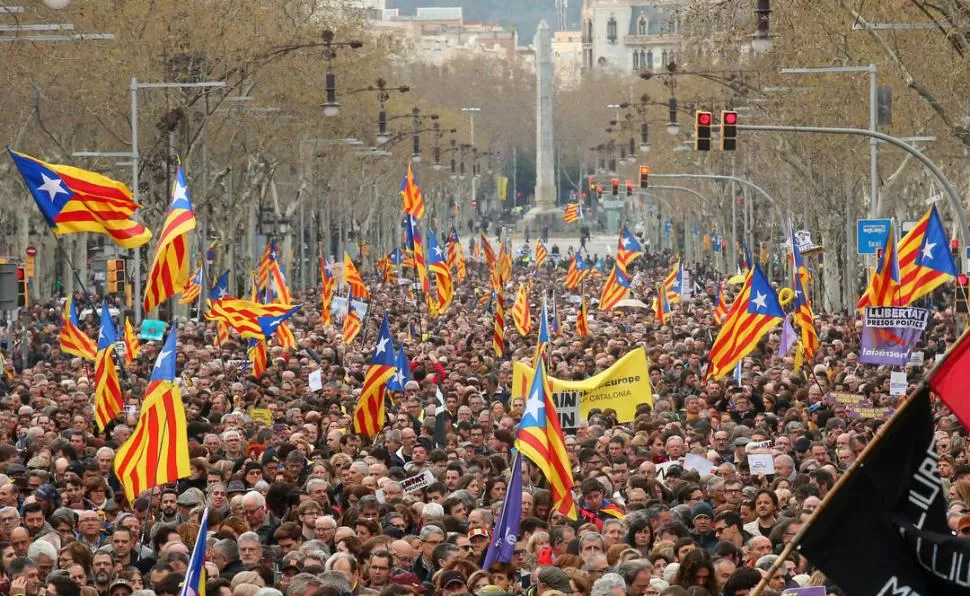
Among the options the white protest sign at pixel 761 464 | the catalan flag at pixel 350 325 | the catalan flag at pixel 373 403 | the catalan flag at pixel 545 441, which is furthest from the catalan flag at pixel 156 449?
the catalan flag at pixel 350 325

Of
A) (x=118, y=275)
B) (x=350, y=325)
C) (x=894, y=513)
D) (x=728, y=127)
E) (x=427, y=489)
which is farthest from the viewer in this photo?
(x=118, y=275)

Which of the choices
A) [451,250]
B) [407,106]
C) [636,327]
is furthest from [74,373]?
[407,106]

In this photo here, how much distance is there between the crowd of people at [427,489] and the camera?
10898 millimetres

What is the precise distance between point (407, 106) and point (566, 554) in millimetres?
92855

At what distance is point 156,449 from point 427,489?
5.78ft

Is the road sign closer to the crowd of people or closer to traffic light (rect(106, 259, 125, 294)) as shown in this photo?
the crowd of people

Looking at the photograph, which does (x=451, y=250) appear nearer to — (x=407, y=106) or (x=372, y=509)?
(x=372, y=509)

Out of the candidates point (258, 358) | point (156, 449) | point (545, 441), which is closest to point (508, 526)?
point (545, 441)

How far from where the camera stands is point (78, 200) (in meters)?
19.4

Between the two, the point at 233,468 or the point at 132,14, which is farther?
the point at 132,14

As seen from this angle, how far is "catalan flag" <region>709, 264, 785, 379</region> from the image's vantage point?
2281 cm

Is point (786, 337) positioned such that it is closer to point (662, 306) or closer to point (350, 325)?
point (350, 325)

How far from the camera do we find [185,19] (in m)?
42.2

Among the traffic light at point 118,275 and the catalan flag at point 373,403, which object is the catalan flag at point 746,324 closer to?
the catalan flag at point 373,403
